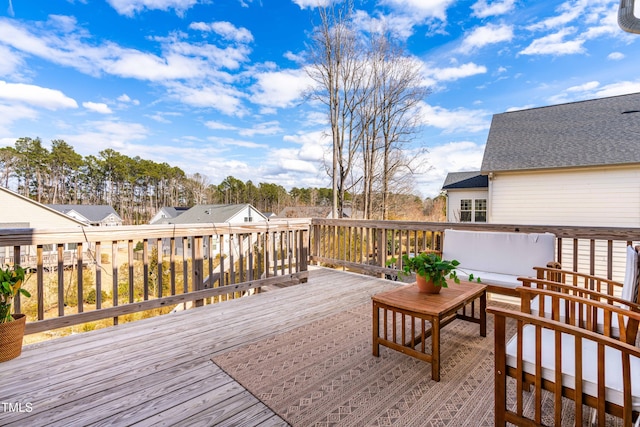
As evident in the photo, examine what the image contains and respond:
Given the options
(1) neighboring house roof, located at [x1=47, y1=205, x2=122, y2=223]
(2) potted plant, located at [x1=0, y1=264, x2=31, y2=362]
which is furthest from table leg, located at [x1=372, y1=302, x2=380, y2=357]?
(1) neighboring house roof, located at [x1=47, y1=205, x2=122, y2=223]

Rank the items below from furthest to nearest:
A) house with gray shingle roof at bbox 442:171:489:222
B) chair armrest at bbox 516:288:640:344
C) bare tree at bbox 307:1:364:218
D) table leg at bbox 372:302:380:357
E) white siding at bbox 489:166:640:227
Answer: house with gray shingle roof at bbox 442:171:489:222
bare tree at bbox 307:1:364:218
white siding at bbox 489:166:640:227
table leg at bbox 372:302:380:357
chair armrest at bbox 516:288:640:344

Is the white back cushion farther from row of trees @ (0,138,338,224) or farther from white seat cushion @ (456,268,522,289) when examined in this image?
row of trees @ (0,138,338,224)

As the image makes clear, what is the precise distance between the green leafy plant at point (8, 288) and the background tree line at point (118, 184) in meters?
8.16

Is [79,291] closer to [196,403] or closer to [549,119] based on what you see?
[196,403]

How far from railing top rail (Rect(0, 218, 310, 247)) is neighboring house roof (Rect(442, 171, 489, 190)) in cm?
797

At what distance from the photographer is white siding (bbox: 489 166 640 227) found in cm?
614

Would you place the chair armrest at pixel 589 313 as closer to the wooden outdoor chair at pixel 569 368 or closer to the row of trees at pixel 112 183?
the wooden outdoor chair at pixel 569 368

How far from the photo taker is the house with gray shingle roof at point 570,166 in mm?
6227

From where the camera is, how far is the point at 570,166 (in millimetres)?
6551

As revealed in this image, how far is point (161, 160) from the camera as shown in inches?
673

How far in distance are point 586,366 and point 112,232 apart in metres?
3.54

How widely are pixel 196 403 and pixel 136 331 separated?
4.61 ft

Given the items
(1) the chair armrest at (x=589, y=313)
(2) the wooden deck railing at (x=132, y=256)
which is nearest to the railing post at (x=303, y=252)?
(2) the wooden deck railing at (x=132, y=256)

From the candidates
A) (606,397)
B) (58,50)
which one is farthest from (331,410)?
(58,50)
